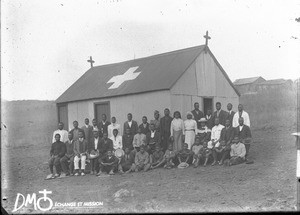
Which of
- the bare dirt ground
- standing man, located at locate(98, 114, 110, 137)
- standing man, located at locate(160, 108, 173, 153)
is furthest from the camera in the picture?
standing man, located at locate(98, 114, 110, 137)

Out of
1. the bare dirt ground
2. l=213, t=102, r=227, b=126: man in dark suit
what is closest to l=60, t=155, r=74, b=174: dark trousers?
the bare dirt ground

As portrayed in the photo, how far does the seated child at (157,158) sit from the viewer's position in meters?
5.46

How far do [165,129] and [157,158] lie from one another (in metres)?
0.46

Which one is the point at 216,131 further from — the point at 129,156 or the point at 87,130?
the point at 87,130

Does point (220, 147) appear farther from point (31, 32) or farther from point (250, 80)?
point (31, 32)

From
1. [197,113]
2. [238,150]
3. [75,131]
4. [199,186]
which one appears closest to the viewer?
[199,186]

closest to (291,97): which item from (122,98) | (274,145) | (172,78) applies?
(274,145)

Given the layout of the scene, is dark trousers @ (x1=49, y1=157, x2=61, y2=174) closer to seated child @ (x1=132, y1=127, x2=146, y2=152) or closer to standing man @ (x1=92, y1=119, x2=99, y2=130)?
standing man @ (x1=92, y1=119, x2=99, y2=130)

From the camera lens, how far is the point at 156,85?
213 inches

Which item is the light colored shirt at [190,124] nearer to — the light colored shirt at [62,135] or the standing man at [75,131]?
the standing man at [75,131]

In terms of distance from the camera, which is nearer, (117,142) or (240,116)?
(240,116)

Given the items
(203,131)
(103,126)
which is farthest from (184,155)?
(103,126)

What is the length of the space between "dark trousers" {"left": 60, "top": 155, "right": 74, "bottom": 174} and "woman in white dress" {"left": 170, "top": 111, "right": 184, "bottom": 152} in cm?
165

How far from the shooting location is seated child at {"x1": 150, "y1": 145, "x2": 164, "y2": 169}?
5.46m
